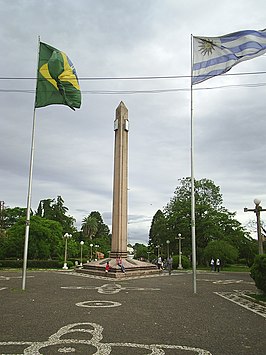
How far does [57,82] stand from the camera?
15148mm

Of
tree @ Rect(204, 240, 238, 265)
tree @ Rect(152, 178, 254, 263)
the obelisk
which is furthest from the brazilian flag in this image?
tree @ Rect(152, 178, 254, 263)

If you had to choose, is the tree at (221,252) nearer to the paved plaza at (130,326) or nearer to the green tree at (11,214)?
the paved plaza at (130,326)

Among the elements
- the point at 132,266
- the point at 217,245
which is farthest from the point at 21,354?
the point at 217,245

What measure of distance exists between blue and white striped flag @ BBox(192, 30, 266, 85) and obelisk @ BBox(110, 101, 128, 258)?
1543 centimetres

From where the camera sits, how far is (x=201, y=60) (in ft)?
46.5

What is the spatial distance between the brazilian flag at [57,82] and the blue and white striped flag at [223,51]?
5.40m

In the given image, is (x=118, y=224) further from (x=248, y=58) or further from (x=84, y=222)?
(x=84, y=222)

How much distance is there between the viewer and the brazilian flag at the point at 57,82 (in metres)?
15.0

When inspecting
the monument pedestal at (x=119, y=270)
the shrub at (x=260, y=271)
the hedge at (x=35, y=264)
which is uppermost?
the shrub at (x=260, y=271)

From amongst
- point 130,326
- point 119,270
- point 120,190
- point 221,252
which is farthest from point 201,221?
point 130,326

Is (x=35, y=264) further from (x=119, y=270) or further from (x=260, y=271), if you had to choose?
(x=260, y=271)

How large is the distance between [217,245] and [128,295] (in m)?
26.4

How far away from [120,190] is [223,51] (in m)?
17.2

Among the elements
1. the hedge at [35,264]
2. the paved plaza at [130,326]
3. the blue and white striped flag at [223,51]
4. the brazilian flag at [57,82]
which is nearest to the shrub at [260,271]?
the paved plaza at [130,326]
